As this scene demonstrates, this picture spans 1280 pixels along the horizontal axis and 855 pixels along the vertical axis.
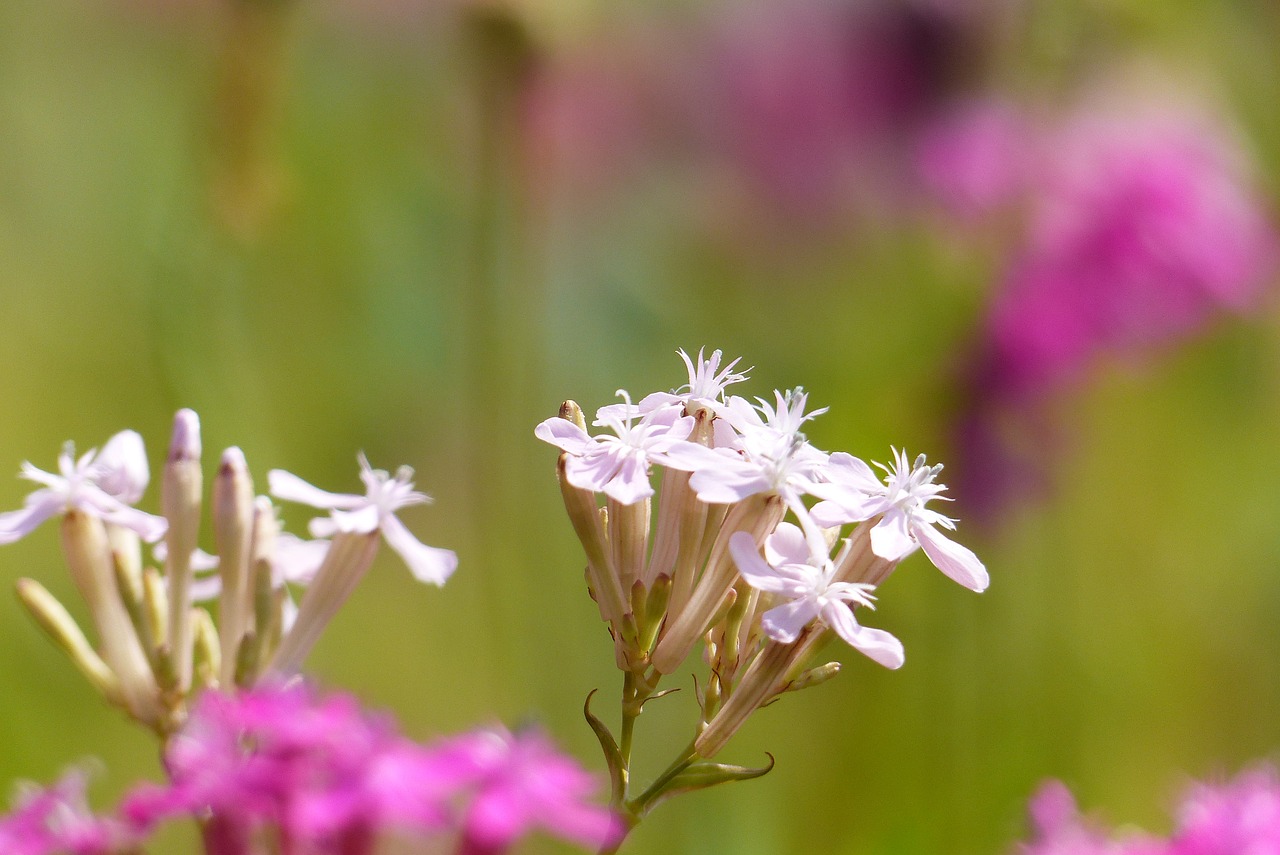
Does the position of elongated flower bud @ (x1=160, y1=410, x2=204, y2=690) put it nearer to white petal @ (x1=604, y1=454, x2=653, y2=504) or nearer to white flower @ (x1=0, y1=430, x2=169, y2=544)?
white flower @ (x1=0, y1=430, x2=169, y2=544)

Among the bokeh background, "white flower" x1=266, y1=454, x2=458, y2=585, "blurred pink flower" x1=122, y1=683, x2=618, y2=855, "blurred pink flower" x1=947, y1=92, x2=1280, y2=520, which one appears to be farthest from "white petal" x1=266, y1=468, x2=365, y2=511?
"blurred pink flower" x1=947, y1=92, x2=1280, y2=520

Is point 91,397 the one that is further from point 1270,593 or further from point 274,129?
point 1270,593

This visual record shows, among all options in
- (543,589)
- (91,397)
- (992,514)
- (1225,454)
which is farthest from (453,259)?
(1225,454)

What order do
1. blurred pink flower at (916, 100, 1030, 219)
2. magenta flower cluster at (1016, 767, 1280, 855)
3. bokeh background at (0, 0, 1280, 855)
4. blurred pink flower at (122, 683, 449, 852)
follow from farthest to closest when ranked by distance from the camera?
blurred pink flower at (916, 100, 1030, 219) < bokeh background at (0, 0, 1280, 855) < magenta flower cluster at (1016, 767, 1280, 855) < blurred pink flower at (122, 683, 449, 852)

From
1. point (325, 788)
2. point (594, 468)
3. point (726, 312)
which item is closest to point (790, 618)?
point (594, 468)

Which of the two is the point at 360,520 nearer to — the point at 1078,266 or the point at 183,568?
the point at 183,568

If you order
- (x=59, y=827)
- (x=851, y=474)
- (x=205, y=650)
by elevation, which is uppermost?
(x=851, y=474)

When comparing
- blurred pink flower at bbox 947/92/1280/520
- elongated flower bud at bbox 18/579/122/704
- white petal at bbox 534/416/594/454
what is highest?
blurred pink flower at bbox 947/92/1280/520
